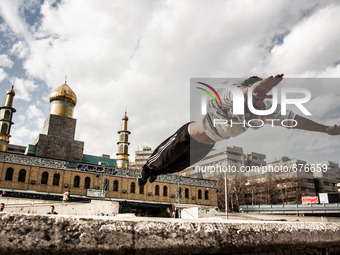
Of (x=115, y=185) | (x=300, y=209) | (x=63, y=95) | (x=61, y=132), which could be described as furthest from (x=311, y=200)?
(x=63, y=95)

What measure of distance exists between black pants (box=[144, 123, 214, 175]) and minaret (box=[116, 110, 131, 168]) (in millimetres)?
35882

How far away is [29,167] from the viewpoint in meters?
28.2

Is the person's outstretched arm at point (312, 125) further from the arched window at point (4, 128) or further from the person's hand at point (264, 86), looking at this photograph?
the arched window at point (4, 128)

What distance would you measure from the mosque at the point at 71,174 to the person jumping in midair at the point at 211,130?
2686 centimetres

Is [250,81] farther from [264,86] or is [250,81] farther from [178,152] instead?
[178,152]

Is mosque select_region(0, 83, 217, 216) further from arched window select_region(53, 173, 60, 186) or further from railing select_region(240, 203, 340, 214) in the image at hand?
railing select_region(240, 203, 340, 214)

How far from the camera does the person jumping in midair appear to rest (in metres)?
2.46

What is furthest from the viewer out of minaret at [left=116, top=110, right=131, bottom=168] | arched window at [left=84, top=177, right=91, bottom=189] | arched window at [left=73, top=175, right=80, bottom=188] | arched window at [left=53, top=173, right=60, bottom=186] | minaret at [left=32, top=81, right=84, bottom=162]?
minaret at [left=116, top=110, right=131, bottom=168]

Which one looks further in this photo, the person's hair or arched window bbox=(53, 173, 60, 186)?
arched window bbox=(53, 173, 60, 186)

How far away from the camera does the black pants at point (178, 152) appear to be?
2988 mm

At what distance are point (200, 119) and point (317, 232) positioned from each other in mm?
1427

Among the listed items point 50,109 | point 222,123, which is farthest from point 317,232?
point 50,109

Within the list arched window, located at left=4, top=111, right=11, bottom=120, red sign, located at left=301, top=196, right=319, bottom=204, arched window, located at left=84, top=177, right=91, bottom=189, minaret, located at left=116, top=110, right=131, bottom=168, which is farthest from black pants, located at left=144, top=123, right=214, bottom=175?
red sign, located at left=301, top=196, right=319, bottom=204

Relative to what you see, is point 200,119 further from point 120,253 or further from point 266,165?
point 120,253
